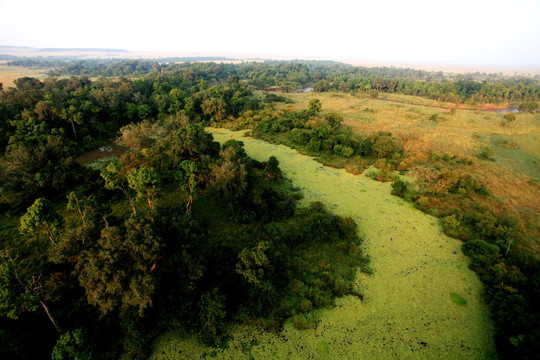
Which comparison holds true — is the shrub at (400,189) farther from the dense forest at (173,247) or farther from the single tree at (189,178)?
the single tree at (189,178)

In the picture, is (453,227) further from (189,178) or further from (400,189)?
(189,178)

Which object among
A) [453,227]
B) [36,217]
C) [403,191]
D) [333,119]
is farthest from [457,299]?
[333,119]

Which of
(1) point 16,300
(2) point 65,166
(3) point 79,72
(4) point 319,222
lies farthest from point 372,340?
(3) point 79,72

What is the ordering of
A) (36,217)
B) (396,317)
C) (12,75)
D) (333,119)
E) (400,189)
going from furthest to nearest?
(12,75) → (333,119) → (400,189) → (396,317) → (36,217)

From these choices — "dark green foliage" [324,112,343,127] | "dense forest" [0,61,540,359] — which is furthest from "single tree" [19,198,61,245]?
"dark green foliage" [324,112,343,127]

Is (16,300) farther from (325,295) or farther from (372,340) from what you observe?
(372,340)
